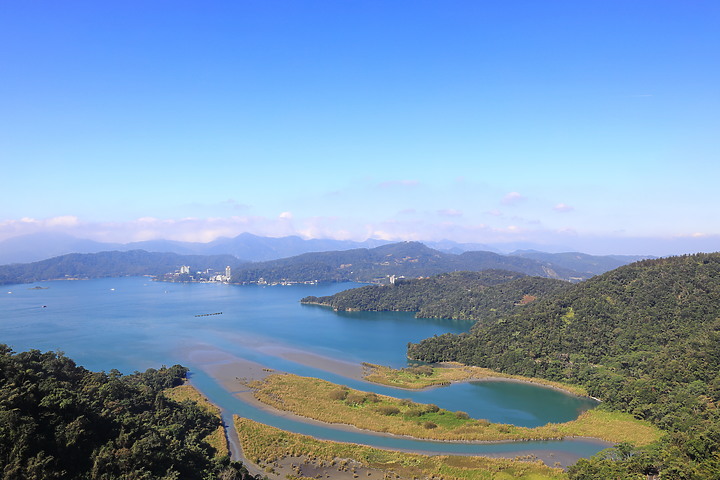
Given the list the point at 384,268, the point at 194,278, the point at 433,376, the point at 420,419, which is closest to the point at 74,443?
the point at 420,419

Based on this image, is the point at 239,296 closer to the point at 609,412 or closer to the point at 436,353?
the point at 436,353

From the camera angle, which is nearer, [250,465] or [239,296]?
[250,465]

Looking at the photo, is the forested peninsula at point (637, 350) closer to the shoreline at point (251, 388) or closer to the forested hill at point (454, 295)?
the shoreline at point (251, 388)

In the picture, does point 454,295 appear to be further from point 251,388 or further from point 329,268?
point 329,268

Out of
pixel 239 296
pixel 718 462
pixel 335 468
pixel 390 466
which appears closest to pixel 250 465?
pixel 335 468

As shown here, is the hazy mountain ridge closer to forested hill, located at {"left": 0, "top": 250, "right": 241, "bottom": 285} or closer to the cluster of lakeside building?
forested hill, located at {"left": 0, "top": 250, "right": 241, "bottom": 285}

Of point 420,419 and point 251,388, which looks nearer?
point 420,419
